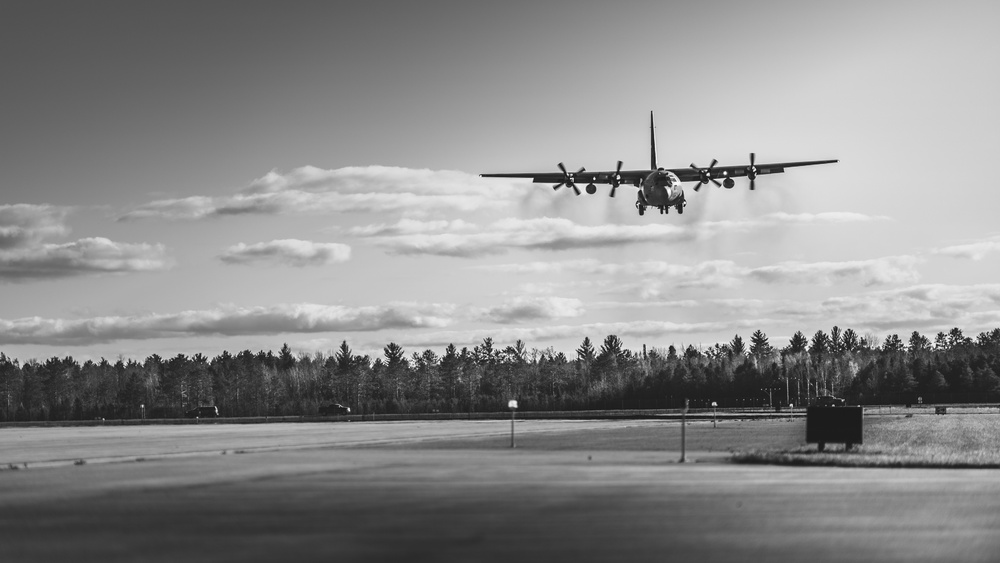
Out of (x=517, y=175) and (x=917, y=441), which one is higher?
(x=517, y=175)

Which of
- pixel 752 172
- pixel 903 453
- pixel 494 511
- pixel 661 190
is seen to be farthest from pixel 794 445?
pixel 752 172

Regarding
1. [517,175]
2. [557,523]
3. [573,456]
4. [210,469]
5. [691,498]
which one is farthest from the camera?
[517,175]

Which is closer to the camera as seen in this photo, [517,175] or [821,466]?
[821,466]

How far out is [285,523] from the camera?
19141 millimetres

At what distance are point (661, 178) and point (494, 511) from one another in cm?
4884

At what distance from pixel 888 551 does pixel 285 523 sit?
9830 millimetres

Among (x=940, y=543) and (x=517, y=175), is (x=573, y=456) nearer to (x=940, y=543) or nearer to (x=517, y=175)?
(x=940, y=543)

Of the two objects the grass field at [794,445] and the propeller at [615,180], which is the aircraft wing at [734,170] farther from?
the grass field at [794,445]

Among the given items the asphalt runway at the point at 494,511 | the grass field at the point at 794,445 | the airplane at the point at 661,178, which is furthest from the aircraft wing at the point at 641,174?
the asphalt runway at the point at 494,511

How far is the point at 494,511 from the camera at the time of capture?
2045 centimetres

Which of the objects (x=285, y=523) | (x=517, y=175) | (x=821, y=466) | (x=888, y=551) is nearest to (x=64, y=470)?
(x=285, y=523)

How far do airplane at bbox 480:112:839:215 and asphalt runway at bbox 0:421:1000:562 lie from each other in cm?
3503

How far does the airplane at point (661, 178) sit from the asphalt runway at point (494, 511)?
115ft

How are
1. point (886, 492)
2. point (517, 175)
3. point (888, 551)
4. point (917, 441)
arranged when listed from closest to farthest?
point (888, 551) < point (886, 492) < point (917, 441) < point (517, 175)
